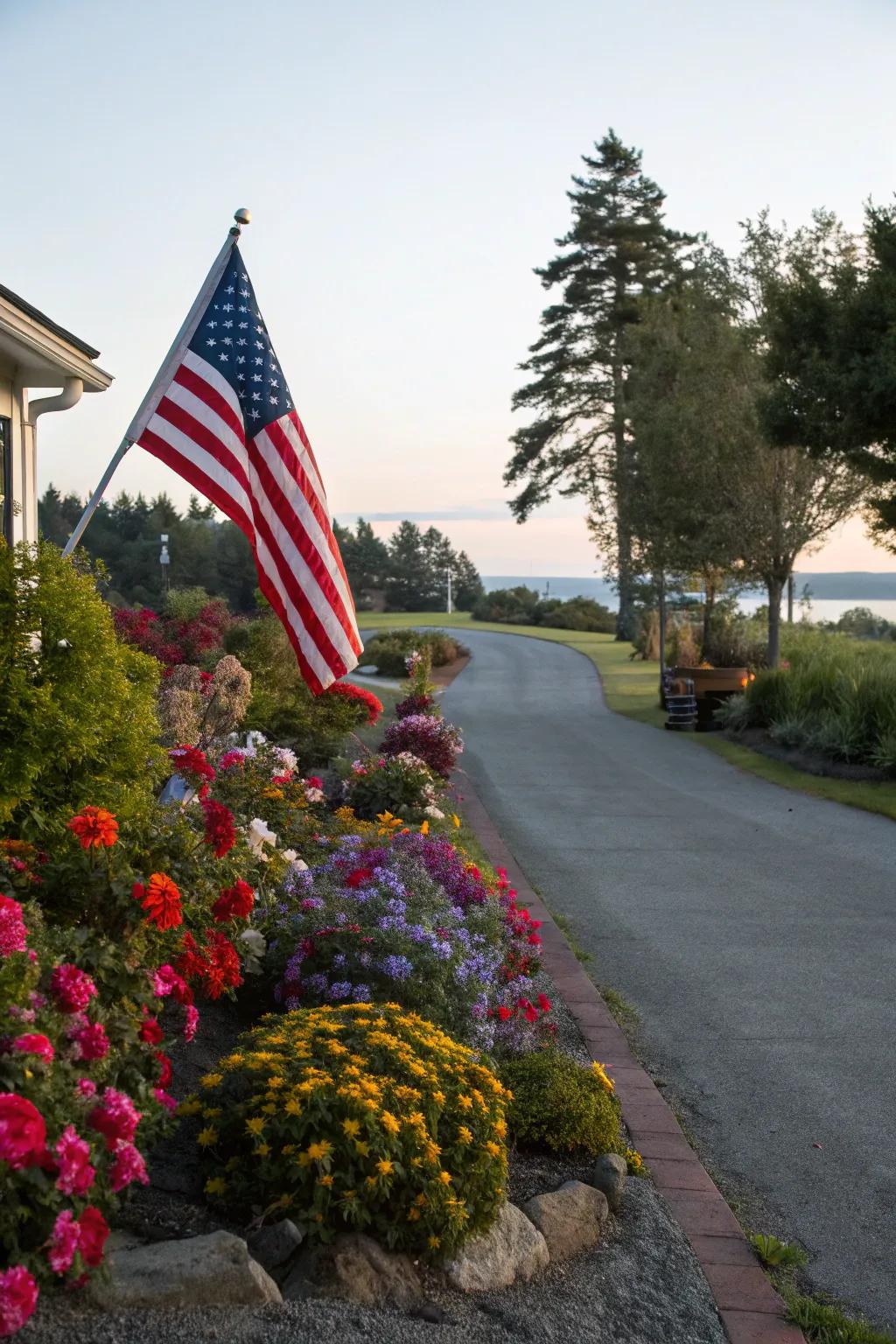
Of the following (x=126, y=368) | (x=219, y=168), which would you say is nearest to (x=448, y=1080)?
(x=219, y=168)

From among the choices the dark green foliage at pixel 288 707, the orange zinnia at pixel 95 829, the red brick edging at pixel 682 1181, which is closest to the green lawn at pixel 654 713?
the dark green foliage at pixel 288 707

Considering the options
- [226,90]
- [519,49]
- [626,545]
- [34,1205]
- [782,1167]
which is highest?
[519,49]

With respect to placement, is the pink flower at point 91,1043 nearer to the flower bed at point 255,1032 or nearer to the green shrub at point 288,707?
the flower bed at point 255,1032

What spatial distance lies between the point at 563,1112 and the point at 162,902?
1658 mm

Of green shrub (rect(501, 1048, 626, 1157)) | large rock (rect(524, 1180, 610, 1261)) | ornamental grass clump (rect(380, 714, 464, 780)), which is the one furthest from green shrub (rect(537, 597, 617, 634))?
large rock (rect(524, 1180, 610, 1261))

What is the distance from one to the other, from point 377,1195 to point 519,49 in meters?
11.2

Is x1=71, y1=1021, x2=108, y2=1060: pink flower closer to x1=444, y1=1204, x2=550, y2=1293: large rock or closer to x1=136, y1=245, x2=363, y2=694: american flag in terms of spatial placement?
x1=444, y1=1204, x2=550, y2=1293: large rock

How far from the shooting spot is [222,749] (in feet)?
27.7

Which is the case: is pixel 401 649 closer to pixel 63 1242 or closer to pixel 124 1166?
pixel 124 1166

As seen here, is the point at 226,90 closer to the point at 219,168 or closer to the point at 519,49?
the point at 219,168

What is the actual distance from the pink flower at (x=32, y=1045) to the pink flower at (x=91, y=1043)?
0.67 ft

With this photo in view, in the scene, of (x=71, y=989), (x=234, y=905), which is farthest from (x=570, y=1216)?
(x=71, y=989)

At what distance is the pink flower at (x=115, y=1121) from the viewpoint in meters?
2.52

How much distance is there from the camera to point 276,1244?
110 inches
